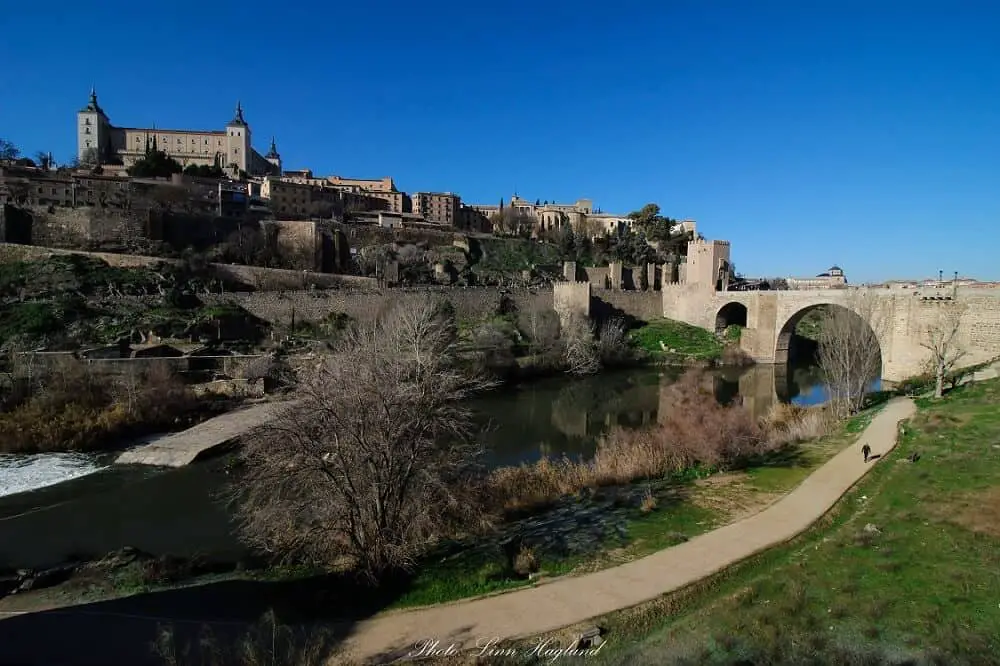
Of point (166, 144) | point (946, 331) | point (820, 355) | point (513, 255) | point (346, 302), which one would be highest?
point (166, 144)

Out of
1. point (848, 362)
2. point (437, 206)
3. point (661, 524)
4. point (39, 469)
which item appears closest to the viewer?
point (661, 524)

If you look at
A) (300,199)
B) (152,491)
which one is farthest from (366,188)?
(152,491)

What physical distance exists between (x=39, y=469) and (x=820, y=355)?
3690cm

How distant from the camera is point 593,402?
84.4 ft

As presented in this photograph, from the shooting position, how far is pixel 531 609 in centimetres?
665

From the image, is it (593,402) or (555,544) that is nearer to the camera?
(555,544)

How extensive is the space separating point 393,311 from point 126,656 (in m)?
24.0

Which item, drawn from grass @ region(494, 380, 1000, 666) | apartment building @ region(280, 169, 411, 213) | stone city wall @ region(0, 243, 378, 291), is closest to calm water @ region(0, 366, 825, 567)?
grass @ region(494, 380, 1000, 666)

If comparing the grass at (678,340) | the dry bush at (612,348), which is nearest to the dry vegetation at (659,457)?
the dry bush at (612,348)

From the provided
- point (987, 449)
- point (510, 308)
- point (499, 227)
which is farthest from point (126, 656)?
point (499, 227)

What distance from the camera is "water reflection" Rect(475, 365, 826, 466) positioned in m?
18.8

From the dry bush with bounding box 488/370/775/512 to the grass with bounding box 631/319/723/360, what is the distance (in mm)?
22914

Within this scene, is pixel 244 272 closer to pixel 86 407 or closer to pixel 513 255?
pixel 86 407

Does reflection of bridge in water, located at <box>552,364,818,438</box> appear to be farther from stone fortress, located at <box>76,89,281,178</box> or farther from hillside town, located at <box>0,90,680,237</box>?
stone fortress, located at <box>76,89,281,178</box>
